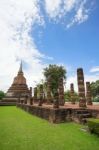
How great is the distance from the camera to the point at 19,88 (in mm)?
56094

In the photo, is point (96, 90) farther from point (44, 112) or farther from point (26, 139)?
point (26, 139)

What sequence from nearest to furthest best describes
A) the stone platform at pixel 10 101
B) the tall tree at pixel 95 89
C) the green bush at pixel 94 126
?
the green bush at pixel 94 126 < the stone platform at pixel 10 101 < the tall tree at pixel 95 89

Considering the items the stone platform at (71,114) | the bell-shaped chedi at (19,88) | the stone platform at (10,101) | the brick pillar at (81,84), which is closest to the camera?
the stone platform at (71,114)

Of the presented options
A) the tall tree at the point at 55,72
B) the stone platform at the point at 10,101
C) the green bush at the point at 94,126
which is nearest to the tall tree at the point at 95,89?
the tall tree at the point at 55,72

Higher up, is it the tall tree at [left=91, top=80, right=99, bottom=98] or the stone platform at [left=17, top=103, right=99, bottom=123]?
the tall tree at [left=91, top=80, right=99, bottom=98]

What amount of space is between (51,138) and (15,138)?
4.79 feet

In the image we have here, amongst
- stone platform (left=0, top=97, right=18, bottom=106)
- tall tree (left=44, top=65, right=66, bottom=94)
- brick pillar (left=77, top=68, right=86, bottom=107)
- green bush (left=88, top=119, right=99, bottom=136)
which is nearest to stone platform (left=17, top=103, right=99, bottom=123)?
brick pillar (left=77, top=68, right=86, bottom=107)

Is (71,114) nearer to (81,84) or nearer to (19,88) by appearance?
(81,84)

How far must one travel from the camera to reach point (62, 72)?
4194 cm

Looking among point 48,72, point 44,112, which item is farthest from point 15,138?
point 48,72

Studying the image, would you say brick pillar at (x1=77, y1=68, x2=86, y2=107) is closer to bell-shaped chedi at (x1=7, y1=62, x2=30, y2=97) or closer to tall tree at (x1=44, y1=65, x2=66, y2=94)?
tall tree at (x1=44, y1=65, x2=66, y2=94)

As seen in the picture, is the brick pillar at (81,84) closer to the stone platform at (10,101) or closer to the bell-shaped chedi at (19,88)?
the stone platform at (10,101)

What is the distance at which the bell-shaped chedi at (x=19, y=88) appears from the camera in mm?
53656

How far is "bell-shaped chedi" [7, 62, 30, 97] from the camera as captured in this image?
53656mm
